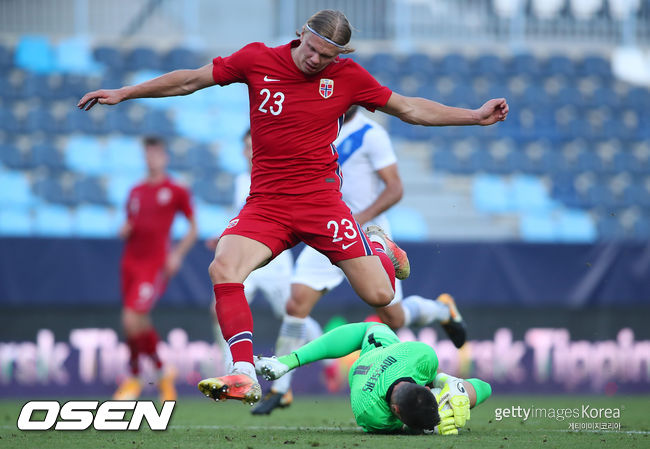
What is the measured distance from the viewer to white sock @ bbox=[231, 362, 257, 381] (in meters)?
4.94

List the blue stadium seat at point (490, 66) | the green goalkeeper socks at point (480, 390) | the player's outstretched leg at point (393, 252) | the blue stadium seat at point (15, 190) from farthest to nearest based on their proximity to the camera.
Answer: the blue stadium seat at point (490, 66) < the blue stadium seat at point (15, 190) < the player's outstretched leg at point (393, 252) < the green goalkeeper socks at point (480, 390)

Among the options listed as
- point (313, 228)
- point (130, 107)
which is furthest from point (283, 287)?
point (130, 107)

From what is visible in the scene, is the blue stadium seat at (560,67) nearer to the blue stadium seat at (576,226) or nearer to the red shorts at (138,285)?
the blue stadium seat at (576,226)

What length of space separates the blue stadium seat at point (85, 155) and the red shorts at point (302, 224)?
856cm

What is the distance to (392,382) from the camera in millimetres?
5113

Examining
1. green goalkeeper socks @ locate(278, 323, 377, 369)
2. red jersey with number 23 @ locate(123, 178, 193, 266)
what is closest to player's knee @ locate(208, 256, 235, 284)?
green goalkeeper socks @ locate(278, 323, 377, 369)

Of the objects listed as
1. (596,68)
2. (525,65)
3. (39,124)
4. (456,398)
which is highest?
(525,65)

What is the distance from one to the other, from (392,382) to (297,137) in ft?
4.79

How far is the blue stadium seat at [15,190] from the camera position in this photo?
12.9 metres

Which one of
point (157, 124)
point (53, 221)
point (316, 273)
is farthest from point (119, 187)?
point (316, 273)

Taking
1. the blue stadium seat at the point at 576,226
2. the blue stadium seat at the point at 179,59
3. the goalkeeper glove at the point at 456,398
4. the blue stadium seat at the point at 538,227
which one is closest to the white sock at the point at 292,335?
the goalkeeper glove at the point at 456,398

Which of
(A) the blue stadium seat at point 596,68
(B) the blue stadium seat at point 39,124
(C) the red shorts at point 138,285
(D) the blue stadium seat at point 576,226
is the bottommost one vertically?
(D) the blue stadium seat at point 576,226

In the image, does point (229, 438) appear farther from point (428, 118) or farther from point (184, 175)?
point (184, 175)

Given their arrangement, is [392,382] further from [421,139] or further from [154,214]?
[421,139]
